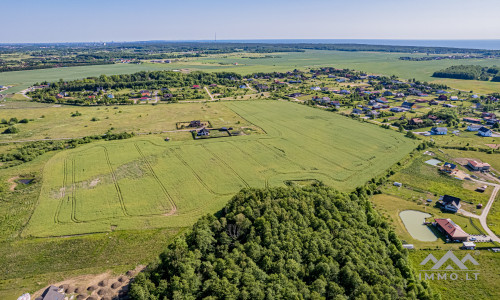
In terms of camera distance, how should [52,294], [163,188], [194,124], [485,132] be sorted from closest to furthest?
Answer: [52,294] → [163,188] → [485,132] → [194,124]

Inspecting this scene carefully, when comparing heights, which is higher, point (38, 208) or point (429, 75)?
point (429, 75)

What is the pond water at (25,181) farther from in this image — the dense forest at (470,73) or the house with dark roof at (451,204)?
the dense forest at (470,73)

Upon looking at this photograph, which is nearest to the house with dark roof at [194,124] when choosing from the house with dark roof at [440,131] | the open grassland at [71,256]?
the open grassland at [71,256]

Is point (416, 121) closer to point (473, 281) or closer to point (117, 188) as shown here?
point (473, 281)

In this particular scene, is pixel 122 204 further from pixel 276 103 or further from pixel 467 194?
pixel 276 103

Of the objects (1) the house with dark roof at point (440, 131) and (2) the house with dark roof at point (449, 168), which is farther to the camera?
(1) the house with dark roof at point (440, 131)

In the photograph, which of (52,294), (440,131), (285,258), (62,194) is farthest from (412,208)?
(62,194)

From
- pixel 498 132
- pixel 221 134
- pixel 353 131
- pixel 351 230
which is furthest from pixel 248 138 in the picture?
pixel 498 132
